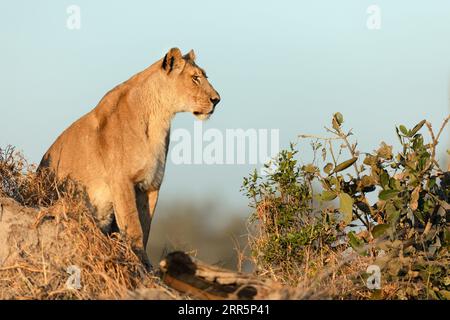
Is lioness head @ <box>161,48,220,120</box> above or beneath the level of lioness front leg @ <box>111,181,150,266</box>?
above

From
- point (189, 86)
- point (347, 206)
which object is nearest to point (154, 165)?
point (189, 86)

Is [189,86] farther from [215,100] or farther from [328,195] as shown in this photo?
[328,195]

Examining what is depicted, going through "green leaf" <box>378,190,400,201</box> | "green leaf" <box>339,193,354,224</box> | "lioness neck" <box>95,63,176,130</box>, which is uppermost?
"lioness neck" <box>95,63,176,130</box>

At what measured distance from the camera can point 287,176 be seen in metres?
10.2

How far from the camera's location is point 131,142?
31.8 ft

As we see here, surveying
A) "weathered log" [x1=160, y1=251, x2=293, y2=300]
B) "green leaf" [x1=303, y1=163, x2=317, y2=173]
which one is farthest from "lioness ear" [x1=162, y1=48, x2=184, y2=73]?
"weathered log" [x1=160, y1=251, x2=293, y2=300]

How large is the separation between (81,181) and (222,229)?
445 centimetres

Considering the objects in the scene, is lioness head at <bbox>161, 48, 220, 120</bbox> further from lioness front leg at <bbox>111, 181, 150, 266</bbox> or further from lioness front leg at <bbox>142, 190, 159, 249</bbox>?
lioness front leg at <bbox>111, 181, 150, 266</bbox>

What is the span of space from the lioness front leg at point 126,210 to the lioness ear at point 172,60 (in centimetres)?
157

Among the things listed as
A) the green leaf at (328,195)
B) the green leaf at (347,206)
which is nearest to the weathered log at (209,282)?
the green leaf at (347,206)

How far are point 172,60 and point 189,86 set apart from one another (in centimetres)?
38

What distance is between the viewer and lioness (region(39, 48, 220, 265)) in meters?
9.61

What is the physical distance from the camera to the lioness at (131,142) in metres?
9.61

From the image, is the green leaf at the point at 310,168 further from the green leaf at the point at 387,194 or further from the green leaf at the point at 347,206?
the green leaf at the point at 387,194
